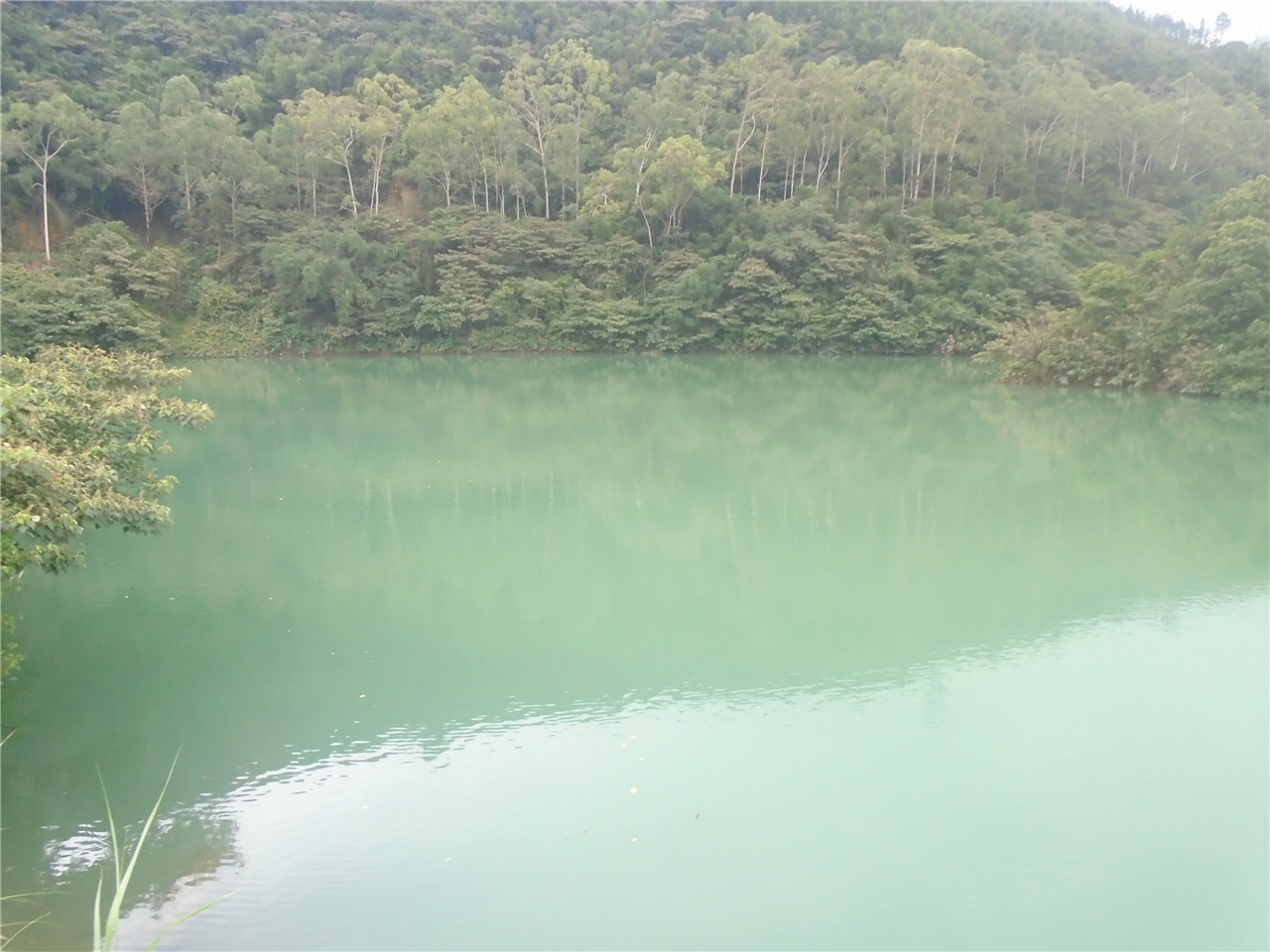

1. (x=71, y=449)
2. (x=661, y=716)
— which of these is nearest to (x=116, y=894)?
(x=661, y=716)

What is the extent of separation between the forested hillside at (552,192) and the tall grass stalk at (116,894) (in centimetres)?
1640

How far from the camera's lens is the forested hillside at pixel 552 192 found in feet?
70.8

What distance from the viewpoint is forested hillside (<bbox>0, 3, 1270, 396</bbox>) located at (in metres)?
21.6

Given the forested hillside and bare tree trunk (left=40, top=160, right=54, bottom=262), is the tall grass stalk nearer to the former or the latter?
the forested hillside

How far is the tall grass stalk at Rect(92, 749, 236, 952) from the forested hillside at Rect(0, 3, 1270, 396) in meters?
16.4

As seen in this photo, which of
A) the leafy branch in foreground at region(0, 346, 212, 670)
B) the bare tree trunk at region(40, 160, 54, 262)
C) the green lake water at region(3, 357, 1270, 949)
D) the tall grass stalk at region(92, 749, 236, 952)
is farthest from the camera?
the bare tree trunk at region(40, 160, 54, 262)

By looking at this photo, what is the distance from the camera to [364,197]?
83.0 feet

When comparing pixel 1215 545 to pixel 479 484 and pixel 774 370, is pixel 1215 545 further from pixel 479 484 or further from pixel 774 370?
pixel 774 370

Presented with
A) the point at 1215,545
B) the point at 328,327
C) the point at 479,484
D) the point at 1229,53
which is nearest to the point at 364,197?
the point at 328,327

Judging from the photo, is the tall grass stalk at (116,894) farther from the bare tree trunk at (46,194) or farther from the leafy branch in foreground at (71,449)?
the bare tree trunk at (46,194)

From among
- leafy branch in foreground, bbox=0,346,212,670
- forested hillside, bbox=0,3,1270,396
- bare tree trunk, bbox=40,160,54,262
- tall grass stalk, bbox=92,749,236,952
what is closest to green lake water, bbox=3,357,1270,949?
tall grass stalk, bbox=92,749,236,952

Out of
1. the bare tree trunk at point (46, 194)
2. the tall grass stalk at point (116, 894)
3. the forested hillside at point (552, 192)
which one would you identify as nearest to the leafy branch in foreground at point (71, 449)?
the tall grass stalk at point (116, 894)

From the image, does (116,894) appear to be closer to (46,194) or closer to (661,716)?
(661,716)

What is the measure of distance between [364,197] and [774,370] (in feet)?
44.2
